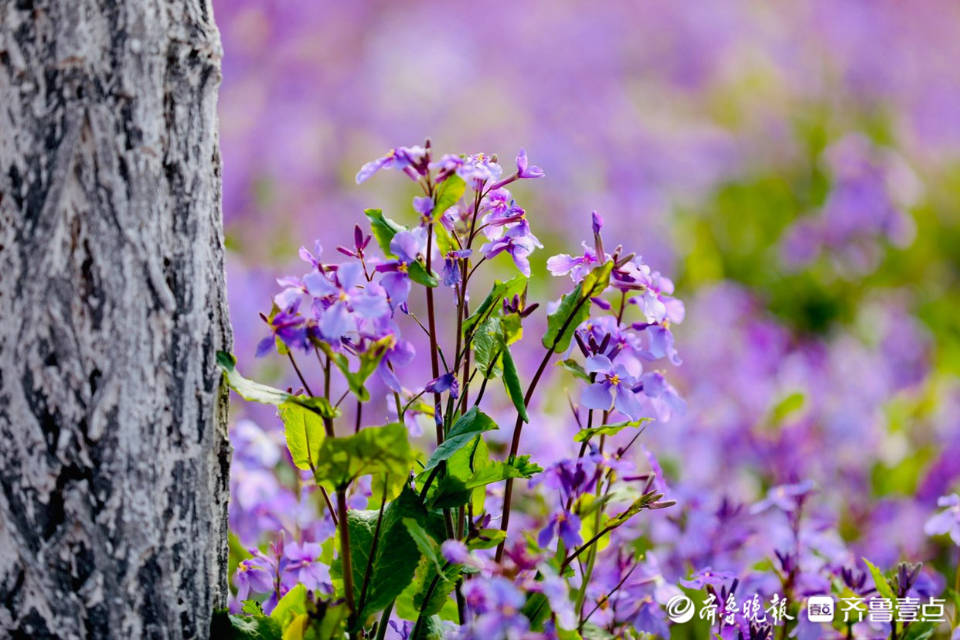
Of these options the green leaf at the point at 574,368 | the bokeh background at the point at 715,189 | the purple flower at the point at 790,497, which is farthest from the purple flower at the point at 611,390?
the bokeh background at the point at 715,189

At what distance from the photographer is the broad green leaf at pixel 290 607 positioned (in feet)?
3.36

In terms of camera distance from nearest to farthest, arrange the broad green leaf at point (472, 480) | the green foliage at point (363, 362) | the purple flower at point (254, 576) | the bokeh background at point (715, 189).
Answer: the green foliage at point (363, 362)
the broad green leaf at point (472, 480)
the purple flower at point (254, 576)
the bokeh background at point (715, 189)

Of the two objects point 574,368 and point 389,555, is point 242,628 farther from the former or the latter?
point 574,368

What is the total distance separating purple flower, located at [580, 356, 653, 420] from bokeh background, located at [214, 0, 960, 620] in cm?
61

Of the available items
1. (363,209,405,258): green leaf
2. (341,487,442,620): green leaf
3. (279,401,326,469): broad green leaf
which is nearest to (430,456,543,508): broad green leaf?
(341,487,442,620): green leaf

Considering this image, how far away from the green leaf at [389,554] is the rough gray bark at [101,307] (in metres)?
0.18

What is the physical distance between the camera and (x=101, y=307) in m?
0.88

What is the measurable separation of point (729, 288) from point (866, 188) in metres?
0.59

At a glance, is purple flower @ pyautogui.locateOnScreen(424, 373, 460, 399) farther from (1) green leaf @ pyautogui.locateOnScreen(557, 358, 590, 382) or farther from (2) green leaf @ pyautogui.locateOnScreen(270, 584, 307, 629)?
(2) green leaf @ pyautogui.locateOnScreen(270, 584, 307, 629)

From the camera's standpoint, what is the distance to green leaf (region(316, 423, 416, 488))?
868mm

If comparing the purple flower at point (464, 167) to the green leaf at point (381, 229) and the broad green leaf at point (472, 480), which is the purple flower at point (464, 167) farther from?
the broad green leaf at point (472, 480)

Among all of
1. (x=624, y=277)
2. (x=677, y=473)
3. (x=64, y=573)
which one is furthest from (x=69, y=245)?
(x=677, y=473)

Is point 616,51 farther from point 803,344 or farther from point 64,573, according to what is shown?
point 64,573

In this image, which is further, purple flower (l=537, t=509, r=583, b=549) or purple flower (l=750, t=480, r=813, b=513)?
purple flower (l=750, t=480, r=813, b=513)
